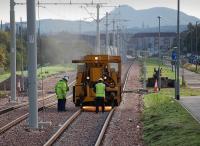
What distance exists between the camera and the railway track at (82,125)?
18.7 metres

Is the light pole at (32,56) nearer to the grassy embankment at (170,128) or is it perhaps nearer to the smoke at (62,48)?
the grassy embankment at (170,128)

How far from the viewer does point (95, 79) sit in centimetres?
3162

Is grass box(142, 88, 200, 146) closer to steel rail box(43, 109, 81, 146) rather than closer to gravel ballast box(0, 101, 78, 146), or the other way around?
steel rail box(43, 109, 81, 146)

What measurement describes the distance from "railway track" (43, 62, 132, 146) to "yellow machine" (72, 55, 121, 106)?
48.6 inches

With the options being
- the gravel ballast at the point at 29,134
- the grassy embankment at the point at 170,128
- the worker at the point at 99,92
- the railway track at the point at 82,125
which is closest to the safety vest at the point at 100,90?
the worker at the point at 99,92

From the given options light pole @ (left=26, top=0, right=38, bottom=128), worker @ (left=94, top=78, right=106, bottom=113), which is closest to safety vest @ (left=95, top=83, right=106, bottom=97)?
worker @ (left=94, top=78, right=106, bottom=113)

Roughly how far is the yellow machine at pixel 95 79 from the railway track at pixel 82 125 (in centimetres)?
124

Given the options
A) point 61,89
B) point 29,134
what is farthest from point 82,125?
point 61,89

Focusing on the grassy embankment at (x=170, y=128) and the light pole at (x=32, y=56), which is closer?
the grassy embankment at (x=170, y=128)

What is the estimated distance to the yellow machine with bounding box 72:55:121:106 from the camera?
31.1 meters

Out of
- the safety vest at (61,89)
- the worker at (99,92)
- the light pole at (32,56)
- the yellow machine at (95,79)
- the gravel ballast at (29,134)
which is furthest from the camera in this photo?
the yellow machine at (95,79)

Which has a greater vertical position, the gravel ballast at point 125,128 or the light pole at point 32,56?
the light pole at point 32,56

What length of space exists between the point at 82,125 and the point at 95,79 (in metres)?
8.26


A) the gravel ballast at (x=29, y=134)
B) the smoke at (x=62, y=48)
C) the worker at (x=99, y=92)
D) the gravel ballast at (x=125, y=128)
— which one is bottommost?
the gravel ballast at (x=125, y=128)
